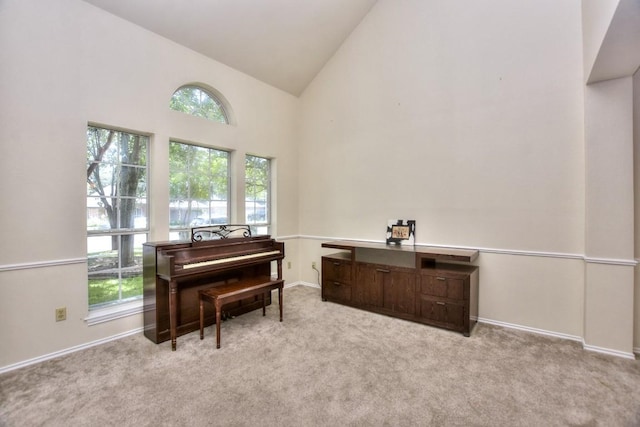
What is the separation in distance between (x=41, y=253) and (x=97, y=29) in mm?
2015

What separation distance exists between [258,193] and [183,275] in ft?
6.33

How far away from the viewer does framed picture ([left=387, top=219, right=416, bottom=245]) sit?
11.8 feet

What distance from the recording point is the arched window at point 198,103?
10.9 ft

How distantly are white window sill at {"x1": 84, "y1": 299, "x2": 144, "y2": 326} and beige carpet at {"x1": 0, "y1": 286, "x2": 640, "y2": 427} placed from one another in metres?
0.23

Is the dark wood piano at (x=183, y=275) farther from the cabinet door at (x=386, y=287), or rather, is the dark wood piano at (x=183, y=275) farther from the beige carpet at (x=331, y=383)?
the cabinet door at (x=386, y=287)

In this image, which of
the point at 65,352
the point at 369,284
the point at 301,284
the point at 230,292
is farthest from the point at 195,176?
the point at 369,284

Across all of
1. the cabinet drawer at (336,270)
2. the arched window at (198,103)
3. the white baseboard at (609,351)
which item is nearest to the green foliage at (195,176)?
the arched window at (198,103)

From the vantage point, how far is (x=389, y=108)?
12.4ft

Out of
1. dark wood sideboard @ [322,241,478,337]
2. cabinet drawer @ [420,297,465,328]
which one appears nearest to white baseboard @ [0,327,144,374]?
dark wood sideboard @ [322,241,478,337]

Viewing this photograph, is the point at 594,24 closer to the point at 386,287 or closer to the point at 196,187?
the point at 386,287

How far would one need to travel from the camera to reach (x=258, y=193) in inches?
169

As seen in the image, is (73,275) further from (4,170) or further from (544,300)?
(544,300)

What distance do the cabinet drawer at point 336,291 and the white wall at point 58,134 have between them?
6.63 ft

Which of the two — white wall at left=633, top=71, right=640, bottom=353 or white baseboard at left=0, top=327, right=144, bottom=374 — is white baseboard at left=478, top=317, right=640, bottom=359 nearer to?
white wall at left=633, top=71, right=640, bottom=353
